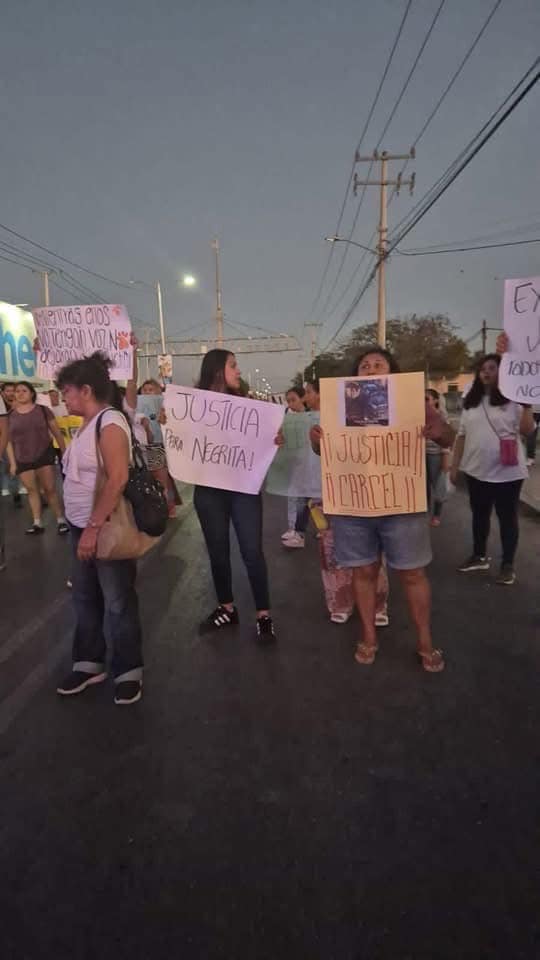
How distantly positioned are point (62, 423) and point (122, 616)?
1136 centimetres

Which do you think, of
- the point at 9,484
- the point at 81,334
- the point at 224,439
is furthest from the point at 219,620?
the point at 9,484

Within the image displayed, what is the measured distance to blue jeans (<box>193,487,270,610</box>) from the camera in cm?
385

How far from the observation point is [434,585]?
4926 millimetres

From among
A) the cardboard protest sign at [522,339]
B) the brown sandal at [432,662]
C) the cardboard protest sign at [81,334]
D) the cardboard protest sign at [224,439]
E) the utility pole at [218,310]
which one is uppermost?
the utility pole at [218,310]

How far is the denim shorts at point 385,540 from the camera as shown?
10.8 ft

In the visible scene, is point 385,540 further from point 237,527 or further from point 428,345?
point 428,345

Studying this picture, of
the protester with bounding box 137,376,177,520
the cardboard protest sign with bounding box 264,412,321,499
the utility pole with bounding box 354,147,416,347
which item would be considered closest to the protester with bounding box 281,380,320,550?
the cardboard protest sign with bounding box 264,412,321,499

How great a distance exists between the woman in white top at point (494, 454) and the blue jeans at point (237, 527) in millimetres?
2187

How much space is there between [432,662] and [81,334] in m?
4.34

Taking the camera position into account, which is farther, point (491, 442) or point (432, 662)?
point (491, 442)

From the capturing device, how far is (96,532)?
9.87 feet

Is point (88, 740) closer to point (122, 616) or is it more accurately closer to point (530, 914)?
point (122, 616)

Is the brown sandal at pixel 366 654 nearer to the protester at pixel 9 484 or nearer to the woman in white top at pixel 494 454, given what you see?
the woman in white top at pixel 494 454

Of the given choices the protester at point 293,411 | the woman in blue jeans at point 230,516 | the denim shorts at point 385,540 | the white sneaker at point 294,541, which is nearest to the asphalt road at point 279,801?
the woman in blue jeans at point 230,516
